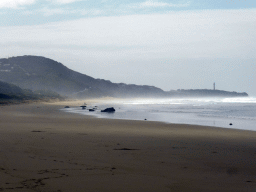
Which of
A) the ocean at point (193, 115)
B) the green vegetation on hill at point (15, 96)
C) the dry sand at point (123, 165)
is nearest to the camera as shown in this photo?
the dry sand at point (123, 165)

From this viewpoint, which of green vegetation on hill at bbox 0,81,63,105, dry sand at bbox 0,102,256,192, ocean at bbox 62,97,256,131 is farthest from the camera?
green vegetation on hill at bbox 0,81,63,105

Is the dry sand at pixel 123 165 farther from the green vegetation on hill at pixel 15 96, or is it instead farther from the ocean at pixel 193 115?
the green vegetation on hill at pixel 15 96

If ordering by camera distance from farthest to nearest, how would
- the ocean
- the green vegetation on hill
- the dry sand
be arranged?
1. the green vegetation on hill
2. the ocean
3. the dry sand

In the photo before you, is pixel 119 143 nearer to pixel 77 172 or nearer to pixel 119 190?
pixel 77 172

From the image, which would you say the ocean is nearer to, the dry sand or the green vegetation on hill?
the dry sand

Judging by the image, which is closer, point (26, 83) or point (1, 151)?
point (1, 151)

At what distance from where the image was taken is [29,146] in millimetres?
9914

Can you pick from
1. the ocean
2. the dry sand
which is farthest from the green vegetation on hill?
the dry sand

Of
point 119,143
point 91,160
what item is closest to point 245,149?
point 119,143

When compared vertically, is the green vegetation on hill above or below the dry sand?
above

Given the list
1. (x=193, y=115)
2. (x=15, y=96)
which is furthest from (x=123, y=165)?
(x=15, y=96)

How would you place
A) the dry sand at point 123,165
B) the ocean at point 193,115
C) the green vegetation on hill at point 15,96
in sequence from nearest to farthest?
the dry sand at point 123,165 < the ocean at point 193,115 < the green vegetation on hill at point 15,96

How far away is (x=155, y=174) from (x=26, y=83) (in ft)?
575

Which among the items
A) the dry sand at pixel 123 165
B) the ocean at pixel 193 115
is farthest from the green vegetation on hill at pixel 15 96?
the dry sand at pixel 123 165
